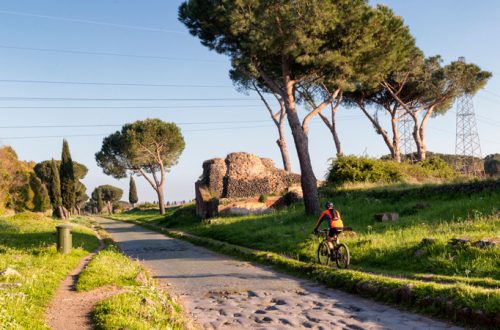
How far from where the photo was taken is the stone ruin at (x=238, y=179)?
3005 centimetres

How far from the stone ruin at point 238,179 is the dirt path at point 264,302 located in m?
→ 16.9

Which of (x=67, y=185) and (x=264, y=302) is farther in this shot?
(x=67, y=185)

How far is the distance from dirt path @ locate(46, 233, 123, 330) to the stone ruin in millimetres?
19873

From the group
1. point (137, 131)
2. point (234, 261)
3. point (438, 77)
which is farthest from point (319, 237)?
point (137, 131)

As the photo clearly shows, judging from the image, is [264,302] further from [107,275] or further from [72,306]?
[107,275]

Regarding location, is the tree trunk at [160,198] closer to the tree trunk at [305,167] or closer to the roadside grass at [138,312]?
the tree trunk at [305,167]

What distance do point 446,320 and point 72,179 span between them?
4963 cm

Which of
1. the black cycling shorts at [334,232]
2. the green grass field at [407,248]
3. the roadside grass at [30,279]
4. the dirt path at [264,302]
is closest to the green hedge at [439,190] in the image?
the green grass field at [407,248]

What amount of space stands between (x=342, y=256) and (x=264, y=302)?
11.7 feet

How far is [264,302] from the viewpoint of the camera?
27.0ft

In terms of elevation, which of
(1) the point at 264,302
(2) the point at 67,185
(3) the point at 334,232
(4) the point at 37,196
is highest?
(2) the point at 67,185

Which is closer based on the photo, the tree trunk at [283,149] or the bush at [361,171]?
the bush at [361,171]

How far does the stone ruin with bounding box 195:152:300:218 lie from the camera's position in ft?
98.6

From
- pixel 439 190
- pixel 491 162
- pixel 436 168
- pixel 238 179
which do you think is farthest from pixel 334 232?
pixel 491 162
